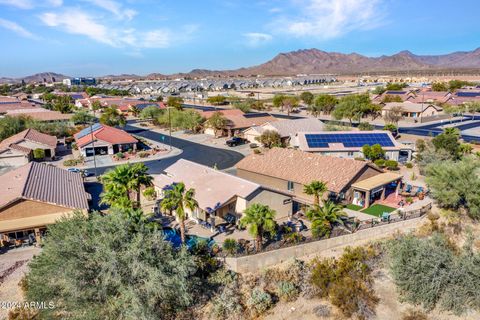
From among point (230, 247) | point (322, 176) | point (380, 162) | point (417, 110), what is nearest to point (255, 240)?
point (230, 247)

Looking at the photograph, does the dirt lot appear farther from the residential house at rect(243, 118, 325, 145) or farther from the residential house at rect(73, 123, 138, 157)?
the residential house at rect(243, 118, 325, 145)

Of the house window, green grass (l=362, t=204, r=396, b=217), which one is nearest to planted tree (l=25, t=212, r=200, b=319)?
the house window

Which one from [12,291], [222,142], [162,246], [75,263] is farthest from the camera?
[222,142]

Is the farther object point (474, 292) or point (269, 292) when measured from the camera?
point (269, 292)

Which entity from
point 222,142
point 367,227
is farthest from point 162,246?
point 222,142

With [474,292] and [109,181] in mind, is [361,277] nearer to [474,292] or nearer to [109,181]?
[474,292]

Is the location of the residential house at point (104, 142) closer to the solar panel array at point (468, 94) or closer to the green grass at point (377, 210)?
the green grass at point (377, 210)
